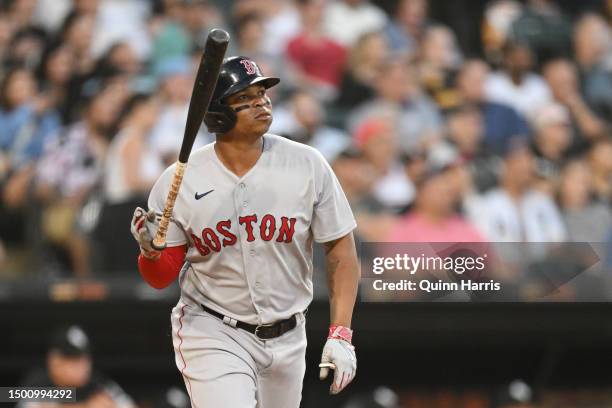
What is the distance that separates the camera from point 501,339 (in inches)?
247

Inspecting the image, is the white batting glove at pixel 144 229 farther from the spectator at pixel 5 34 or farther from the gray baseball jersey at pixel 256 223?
the spectator at pixel 5 34

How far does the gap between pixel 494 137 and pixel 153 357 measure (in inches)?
124

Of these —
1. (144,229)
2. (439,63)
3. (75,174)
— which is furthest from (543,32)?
(144,229)

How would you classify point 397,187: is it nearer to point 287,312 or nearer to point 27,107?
point 27,107

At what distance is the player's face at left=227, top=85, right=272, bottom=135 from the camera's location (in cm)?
375

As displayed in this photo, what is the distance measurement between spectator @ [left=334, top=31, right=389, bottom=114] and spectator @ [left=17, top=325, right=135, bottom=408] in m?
3.16

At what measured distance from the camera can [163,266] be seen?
3.79 metres

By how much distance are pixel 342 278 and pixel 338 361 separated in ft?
1.09

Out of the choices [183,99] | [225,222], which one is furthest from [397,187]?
[225,222]

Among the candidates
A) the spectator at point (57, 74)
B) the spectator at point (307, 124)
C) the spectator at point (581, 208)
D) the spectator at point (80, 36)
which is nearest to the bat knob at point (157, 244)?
the spectator at point (581, 208)

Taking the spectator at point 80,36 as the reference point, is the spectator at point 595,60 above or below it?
above

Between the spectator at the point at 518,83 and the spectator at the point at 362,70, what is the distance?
3.03ft

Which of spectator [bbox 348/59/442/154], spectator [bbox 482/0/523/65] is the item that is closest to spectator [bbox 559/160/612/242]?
spectator [bbox 348/59/442/154]

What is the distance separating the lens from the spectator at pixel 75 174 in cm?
603
